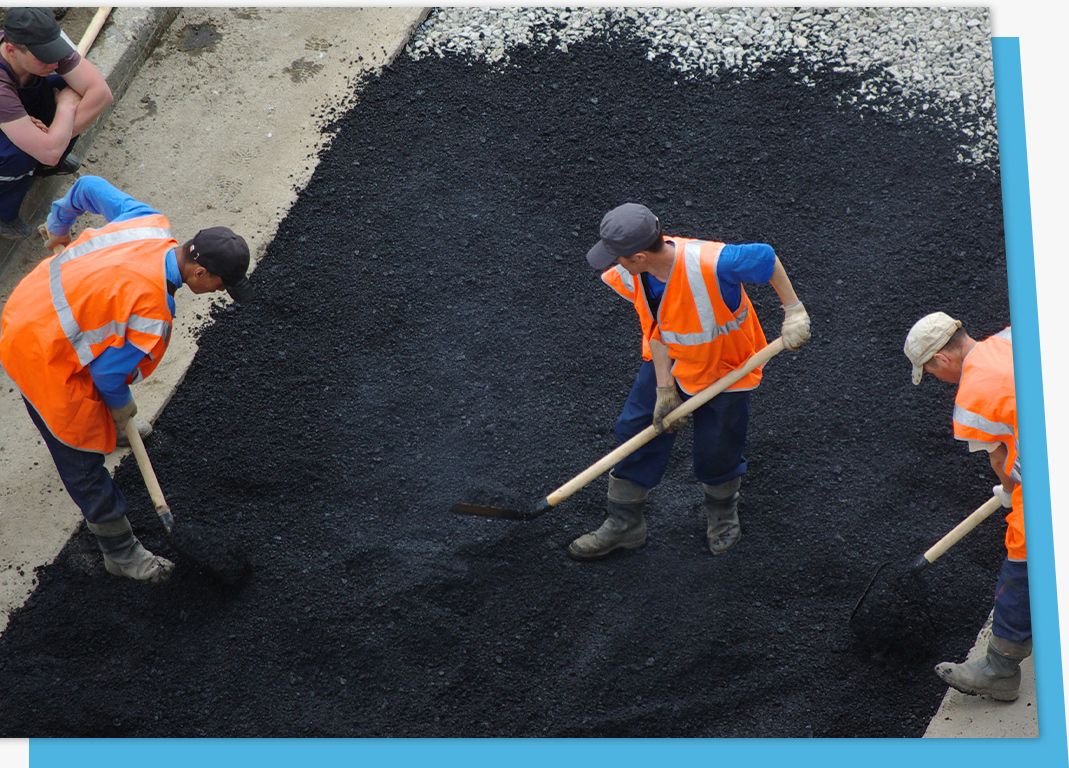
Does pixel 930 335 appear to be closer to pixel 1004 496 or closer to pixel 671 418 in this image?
pixel 1004 496

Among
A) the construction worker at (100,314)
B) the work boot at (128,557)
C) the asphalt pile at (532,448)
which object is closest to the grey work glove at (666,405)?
the asphalt pile at (532,448)

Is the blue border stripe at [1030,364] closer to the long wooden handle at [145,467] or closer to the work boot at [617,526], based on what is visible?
the work boot at [617,526]

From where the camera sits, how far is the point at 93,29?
19.4 ft

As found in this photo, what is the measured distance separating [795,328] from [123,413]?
222 cm

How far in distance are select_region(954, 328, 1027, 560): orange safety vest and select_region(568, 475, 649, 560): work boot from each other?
3.91ft

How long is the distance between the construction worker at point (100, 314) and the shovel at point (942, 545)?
2338 mm

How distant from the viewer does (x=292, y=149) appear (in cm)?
583

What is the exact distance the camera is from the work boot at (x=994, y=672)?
4.24 meters

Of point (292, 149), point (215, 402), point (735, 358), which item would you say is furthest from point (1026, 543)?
point (292, 149)

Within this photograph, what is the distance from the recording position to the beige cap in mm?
4004

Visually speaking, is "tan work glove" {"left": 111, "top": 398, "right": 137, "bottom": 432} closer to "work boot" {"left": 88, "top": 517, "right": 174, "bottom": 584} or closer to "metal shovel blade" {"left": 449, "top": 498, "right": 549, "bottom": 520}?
"work boot" {"left": 88, "top": 517, "right": 174, "bottom": 584}

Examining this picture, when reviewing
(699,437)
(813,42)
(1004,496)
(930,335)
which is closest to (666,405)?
(699,437)

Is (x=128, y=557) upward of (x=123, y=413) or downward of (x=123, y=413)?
downward

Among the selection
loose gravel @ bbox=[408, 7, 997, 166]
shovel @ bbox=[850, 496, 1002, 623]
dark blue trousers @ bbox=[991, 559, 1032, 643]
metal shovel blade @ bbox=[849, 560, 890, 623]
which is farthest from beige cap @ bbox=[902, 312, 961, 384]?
loose gravel @ bbox=[408, 7, 997, 166]
